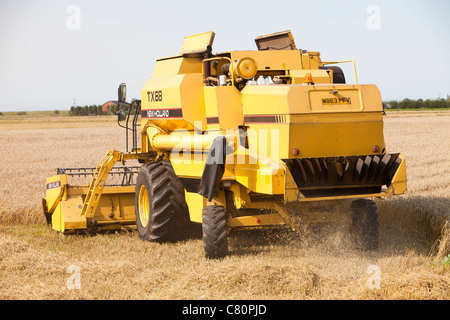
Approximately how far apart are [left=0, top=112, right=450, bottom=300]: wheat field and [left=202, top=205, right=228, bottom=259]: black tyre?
0.54 feet

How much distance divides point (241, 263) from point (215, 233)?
33.7 inches

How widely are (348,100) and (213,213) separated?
2.19 metres

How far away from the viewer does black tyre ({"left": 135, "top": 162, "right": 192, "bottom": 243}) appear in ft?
30.0

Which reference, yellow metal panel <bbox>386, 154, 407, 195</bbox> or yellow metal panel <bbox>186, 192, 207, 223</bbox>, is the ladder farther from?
yellow metal panel <bbox>386, 154, 407, 195</bbox>

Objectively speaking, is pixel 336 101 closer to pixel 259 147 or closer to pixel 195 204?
pixel 259 147

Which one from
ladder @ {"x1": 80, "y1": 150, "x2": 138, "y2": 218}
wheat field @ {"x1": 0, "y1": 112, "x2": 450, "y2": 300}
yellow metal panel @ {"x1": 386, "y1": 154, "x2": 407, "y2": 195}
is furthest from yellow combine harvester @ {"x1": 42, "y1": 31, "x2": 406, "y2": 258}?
ladder @ {"x1": 80, "y1": 150, "x2": 138, "y2": 218}

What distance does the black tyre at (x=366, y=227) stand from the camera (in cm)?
823

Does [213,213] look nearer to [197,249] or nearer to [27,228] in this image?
[197,249]

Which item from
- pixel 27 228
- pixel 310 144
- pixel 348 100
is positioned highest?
pixel 348 100

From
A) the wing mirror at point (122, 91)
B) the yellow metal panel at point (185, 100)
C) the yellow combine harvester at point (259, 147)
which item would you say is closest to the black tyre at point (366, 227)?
the yellow combine harvester at point (259, 147)

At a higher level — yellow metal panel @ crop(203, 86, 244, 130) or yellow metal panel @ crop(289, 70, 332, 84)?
yellow metal panel @ crop(289, 70, 332, 84)
